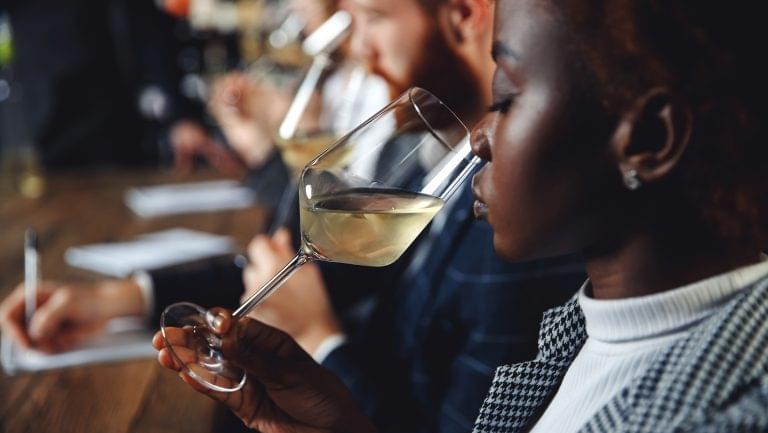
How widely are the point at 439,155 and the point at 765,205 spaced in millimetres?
Answer: 309

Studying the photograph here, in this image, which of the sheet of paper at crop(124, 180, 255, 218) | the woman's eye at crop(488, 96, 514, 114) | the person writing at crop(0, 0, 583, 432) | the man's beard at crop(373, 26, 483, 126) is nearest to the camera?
the woman's eye at crop(488, 96, 514, 114)

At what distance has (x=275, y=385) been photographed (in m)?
0.80

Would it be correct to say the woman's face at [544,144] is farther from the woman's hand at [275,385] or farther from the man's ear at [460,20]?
the man's ear at [460,20]

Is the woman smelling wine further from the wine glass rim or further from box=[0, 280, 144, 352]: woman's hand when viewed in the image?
box=[0, 280, 144, 352]: woman's hand

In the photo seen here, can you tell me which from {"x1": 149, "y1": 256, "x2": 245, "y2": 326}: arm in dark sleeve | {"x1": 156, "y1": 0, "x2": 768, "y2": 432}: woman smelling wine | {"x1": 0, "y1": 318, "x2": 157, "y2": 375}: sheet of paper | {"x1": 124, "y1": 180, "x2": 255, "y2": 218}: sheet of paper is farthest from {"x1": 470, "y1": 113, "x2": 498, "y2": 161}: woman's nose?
{"x1": 124, "y1": 180, "x2": 255, "y2": 218}: sheet of paper

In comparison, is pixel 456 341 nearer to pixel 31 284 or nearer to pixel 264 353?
pixel 264 353

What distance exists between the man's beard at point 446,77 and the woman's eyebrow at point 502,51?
548mm

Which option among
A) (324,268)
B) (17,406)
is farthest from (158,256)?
(17,406)

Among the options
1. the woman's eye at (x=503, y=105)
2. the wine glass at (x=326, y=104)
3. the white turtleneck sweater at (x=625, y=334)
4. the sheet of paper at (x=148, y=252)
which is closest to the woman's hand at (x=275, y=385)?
the white turtleneck sweater at (x=625, y=334)

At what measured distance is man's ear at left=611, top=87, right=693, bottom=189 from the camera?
1.91ft

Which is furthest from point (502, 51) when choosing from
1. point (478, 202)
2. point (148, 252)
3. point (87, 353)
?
point (148, 252)

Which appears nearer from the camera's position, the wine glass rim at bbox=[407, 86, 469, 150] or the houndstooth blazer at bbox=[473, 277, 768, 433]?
the houndstooth blazer at bbox=[473, 277, 768, 433]

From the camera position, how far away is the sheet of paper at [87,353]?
3.82 ft

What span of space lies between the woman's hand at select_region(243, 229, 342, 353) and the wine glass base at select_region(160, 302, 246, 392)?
0.37 m
